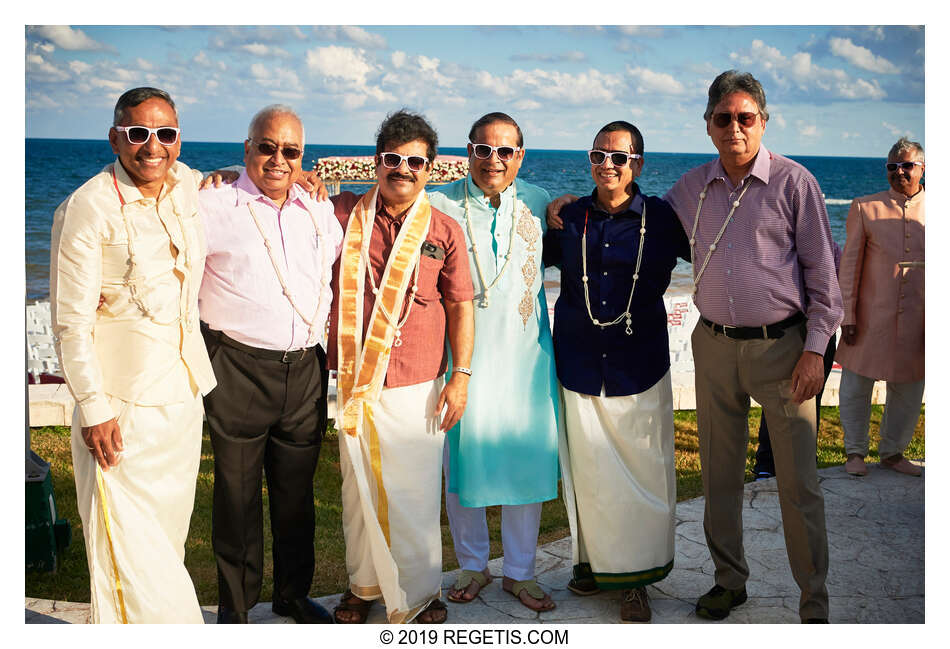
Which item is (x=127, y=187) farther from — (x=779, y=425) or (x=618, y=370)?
(x=779, y=425)

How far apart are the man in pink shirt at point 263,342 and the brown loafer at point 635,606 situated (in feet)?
4.78

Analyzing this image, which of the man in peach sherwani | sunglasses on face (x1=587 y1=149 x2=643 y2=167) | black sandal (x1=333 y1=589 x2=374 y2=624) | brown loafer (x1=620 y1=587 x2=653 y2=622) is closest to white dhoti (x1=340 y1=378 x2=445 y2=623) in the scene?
black sandal (x1=333 y1=589 x2=374 y2=624)

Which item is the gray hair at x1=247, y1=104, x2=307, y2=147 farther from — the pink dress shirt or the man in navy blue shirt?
the man in navy blue shirt

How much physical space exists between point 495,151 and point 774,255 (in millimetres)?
1222

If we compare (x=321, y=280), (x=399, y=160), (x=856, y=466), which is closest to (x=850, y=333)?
(x=856, y=466)

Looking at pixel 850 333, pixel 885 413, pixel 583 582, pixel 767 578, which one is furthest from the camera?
pixel 885 413

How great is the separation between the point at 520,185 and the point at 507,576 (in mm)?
1816

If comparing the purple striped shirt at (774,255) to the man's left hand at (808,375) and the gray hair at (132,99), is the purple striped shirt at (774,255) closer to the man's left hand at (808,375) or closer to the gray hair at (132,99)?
the man's left hand at (808,375)

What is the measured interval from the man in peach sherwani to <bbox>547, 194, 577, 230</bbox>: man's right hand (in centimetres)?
265

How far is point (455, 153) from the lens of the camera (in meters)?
55.9

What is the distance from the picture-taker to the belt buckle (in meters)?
3.43

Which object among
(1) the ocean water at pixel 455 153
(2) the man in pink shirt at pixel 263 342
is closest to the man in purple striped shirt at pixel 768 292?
(2) the man in pink shirt at pixel 263 342

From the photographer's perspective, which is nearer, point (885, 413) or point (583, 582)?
point (583, 582)
